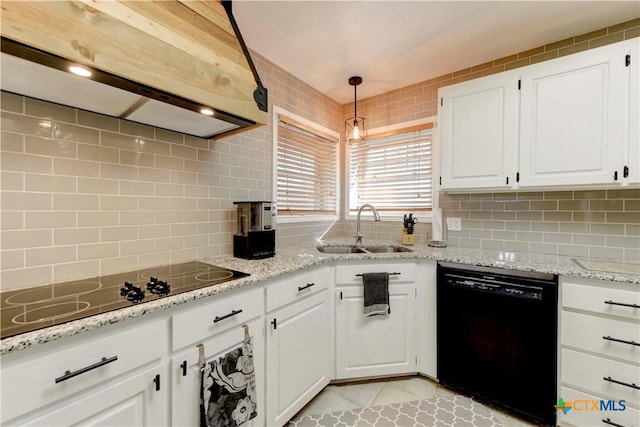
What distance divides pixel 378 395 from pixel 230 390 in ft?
3.79

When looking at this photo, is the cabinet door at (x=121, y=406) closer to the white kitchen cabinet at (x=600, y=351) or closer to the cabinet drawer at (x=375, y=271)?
the cabinet drawer at (x=375, y=271)

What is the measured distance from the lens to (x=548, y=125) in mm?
1833

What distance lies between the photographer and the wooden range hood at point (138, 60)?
0.87 metres

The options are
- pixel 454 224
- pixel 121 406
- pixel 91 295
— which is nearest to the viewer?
pixel 121 406

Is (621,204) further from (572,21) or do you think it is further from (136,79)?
(136,79)

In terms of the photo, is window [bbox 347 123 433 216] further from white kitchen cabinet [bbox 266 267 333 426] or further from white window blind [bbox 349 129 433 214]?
white kitchen cabinet [bbox 266 267 333 426]

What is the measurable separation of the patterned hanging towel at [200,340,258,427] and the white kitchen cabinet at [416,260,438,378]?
1266 mm

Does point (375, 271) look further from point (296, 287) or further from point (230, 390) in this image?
point (230, 390)

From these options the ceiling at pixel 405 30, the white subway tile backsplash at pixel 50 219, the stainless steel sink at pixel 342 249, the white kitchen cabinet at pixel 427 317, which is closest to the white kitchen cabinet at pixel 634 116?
the ceiling at pixel 405 30

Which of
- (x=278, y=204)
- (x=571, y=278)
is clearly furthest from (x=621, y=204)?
(x=278, y=204)

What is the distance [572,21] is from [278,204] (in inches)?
93.9

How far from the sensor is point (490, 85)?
6.66ft

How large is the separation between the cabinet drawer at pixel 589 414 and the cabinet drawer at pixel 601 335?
0.25 metres

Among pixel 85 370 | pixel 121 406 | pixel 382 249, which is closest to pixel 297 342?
pixel 121 406
